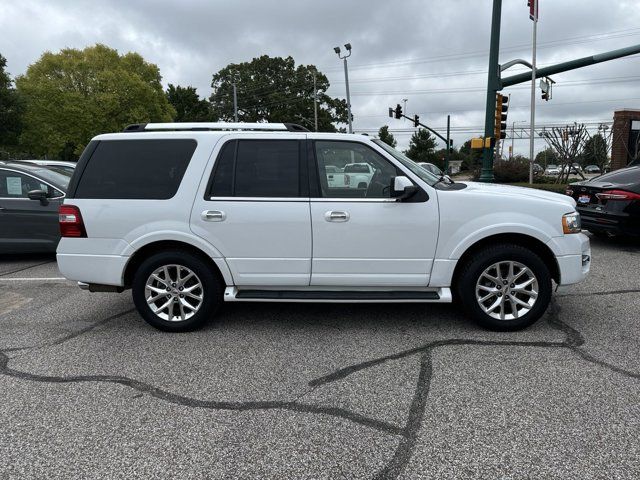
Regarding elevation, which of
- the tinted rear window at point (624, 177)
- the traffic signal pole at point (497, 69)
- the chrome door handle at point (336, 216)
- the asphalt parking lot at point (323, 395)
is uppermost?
the traffic signal pole at point (497, 69)

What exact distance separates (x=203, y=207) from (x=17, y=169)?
17.7ft

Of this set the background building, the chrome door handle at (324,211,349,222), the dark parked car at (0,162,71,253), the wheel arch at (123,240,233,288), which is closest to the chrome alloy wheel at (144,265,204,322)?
the wheel arch at (123,240,233,288)

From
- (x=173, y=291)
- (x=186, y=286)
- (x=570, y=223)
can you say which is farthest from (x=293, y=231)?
A: (x=570, y=223)

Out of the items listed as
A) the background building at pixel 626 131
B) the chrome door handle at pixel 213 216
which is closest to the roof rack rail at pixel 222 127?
the chrome door handle at pixel 213 216

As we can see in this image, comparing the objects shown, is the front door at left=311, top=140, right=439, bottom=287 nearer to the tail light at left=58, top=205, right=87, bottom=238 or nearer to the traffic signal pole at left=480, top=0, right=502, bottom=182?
the tail light at left=58, top=205, right=87, bottom=238

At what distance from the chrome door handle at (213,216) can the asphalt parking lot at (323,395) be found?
1.08 metres

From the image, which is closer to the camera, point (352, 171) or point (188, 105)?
point (352, 171)

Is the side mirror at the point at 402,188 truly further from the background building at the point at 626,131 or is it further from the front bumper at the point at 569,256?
the background building at the point at 626,131

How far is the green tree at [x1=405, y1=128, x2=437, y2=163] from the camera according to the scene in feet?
236

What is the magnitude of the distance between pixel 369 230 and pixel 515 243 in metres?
1.37

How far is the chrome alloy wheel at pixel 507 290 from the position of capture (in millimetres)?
4336

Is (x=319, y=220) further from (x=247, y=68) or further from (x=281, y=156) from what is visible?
(x=247, y=68)

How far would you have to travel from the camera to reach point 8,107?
26.3 meters

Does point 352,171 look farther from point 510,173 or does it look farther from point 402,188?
point 510,173
